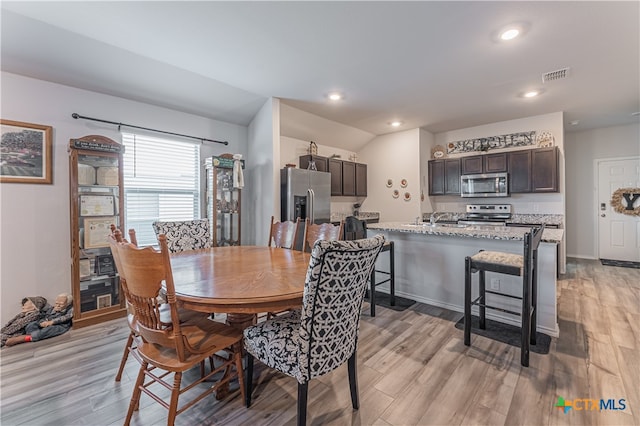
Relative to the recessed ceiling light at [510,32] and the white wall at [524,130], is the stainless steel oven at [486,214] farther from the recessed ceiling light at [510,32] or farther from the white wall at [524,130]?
the recessed ceiling light at [510,32]

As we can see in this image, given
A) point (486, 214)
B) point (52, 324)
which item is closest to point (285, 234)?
point (52, 324)

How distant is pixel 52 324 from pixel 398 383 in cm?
316

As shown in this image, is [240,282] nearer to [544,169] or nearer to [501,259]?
[501,259]

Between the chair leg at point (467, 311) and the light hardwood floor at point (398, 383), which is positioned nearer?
the light hardwood floor at point (398, 383)

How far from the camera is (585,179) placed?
5.63m

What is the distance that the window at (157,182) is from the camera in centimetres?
341

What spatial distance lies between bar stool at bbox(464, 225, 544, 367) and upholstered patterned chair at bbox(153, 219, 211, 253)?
2.62 meters

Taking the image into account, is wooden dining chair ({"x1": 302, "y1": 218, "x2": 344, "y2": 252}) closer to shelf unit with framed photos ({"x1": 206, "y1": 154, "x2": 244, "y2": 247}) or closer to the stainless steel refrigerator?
the stainless steel refrigerator

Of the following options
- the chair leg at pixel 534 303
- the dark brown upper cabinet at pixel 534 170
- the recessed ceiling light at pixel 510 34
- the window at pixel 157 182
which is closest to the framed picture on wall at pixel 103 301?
the window at pixel 157 182

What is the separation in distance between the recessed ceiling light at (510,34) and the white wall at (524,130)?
293 centimetres

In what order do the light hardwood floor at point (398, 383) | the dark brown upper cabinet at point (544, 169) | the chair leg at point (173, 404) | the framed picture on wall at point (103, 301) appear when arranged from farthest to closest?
the dark brown upper cabinet at point (544, 169) < the framed picture on wall at point (103, 301) < the light hardwood floor at point (398, 383) < the chair leg at point (173, 404)

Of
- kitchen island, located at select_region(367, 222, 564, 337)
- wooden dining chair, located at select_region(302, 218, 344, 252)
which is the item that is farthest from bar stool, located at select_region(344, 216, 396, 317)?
wooden dining chair, located at select_region(302, 218, 344, 252)

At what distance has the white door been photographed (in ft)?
17.0

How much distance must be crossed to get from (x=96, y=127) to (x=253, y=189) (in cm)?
195
